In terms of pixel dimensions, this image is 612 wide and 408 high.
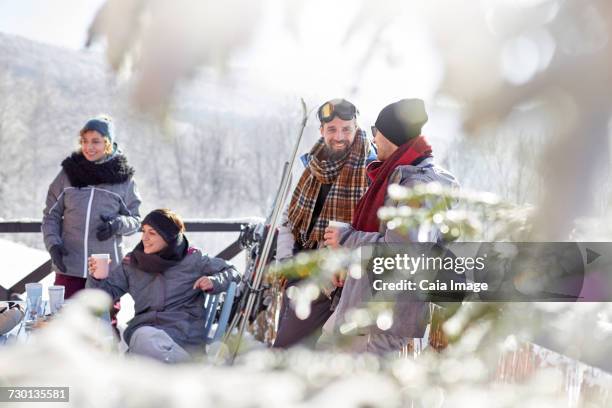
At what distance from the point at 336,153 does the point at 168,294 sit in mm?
1040

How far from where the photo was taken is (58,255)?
2967mm

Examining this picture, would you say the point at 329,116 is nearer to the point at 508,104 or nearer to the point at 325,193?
the point at 325,193

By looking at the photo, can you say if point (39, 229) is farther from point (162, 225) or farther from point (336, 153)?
point (336, 153)

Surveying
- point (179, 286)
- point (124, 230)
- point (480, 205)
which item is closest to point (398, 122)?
point (480, 205)

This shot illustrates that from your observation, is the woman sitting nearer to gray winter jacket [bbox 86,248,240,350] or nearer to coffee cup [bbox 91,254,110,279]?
gray winter jacket [bbox 86,248,240,350]

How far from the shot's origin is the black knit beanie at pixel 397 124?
178cm

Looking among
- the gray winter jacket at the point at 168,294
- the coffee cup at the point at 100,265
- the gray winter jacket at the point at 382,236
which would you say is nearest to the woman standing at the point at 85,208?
the gray winter jacket at the point at 168,294

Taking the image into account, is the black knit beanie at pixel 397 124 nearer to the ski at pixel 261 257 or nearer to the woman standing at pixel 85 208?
the ski at pixel 261 257

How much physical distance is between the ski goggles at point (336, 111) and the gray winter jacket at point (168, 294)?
3.17ft

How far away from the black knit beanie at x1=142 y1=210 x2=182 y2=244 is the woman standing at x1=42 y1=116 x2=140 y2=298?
31cm

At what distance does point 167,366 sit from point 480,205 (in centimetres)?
41

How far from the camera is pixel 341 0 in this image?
2.52ft

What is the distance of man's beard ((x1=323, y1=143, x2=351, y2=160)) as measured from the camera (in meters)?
2.44

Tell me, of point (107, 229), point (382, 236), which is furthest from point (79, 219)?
point (382, 236)
